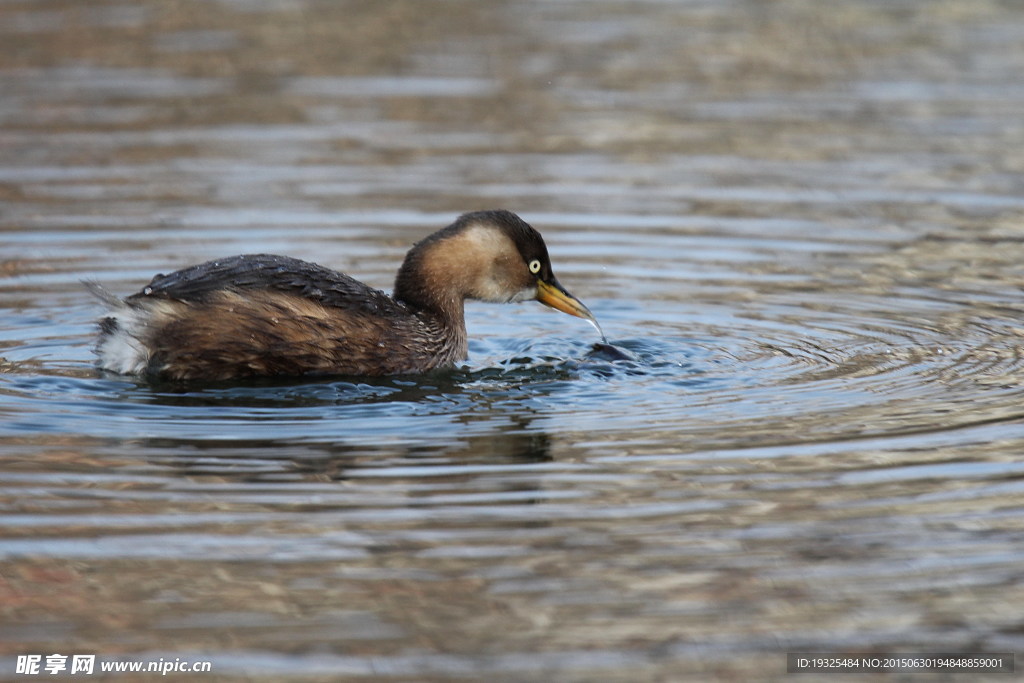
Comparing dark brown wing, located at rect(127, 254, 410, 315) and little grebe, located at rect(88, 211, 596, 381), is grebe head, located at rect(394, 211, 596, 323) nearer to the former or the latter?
A: little grebe, located at rect(88, 211, 596, 381)

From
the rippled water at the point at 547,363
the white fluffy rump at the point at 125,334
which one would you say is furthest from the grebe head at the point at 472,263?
the white fluffy rump at the point at 125,334

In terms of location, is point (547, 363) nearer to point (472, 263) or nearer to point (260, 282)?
point (472, 263)

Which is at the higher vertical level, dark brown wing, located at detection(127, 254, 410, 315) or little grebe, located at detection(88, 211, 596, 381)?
dark brown wing, located at detection(127, 254, 410, 315)

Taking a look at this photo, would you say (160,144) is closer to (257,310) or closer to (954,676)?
(257,310)

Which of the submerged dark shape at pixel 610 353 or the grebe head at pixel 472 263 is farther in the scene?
the grebe head at pixel 472 263

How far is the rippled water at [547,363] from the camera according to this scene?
520 centimetres

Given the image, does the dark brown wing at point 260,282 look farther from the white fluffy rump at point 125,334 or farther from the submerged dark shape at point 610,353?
the submerged dark shape at point 610,353

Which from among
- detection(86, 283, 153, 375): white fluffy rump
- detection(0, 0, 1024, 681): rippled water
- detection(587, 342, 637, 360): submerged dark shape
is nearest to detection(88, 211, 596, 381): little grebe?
detection(86, 283, 153, 375): white fluffy rump

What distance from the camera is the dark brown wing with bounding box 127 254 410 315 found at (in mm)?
7871

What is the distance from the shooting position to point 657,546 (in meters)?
5.71

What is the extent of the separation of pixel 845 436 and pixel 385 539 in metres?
2.25

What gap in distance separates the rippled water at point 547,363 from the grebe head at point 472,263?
36 cm

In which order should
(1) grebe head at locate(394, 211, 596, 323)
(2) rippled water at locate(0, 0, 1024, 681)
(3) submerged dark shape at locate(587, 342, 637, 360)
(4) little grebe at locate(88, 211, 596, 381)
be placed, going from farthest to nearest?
(1) grebe head at locate(394, 211, 596, 323)
(3) submerged dark shape at locate(587, 342, 637, 360)
(4) little grebe at locate(88, 211, 596, 381)
(2) rippled water at locate(0, 0, 1024, 681)

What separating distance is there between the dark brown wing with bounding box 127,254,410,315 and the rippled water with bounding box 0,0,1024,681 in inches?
17.8
